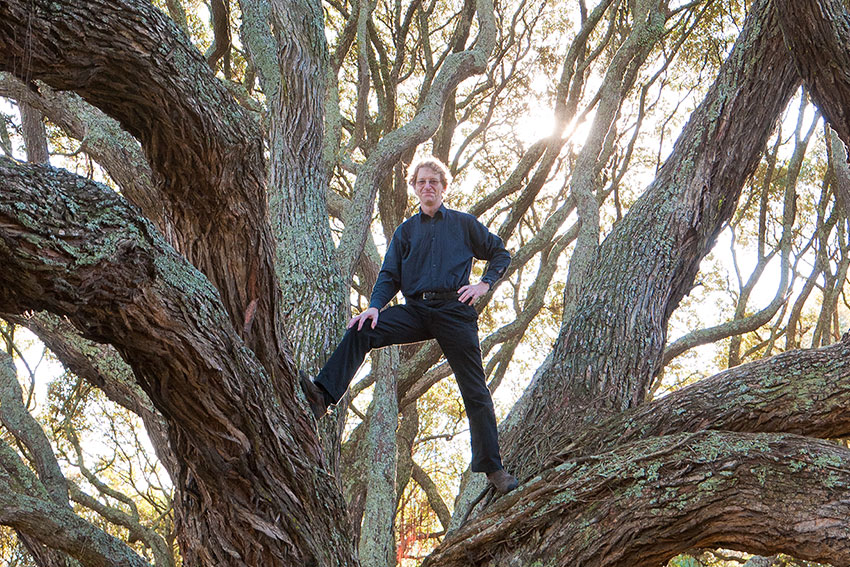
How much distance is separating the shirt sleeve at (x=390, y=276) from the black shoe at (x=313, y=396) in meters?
0.69

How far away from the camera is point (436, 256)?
13.2ft

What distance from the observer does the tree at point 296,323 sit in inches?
87.5

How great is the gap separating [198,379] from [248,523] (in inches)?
21.1

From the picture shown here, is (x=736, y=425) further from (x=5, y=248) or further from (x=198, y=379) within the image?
(x=5, y=248)

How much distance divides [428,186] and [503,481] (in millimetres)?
1529

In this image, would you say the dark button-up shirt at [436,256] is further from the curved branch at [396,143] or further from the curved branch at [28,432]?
the curved branch at [28,432]

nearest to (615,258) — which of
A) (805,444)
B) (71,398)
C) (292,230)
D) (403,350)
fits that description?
(805,444)

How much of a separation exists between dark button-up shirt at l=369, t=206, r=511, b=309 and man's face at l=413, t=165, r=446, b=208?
0.32 ft

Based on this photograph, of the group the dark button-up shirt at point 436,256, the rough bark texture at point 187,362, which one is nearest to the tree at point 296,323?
the rough bark texture at point 187,362

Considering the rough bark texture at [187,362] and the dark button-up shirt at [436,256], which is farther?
the dark button-up shirt at [436,256]

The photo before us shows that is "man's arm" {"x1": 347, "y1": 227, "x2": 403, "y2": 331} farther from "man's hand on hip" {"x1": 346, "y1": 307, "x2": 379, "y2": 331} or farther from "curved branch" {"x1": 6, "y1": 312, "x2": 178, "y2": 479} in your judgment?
"curved branch" {"x1": 6, "y1": 312, "x2": 178, "y2": 479}

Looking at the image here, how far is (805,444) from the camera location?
3121 mm

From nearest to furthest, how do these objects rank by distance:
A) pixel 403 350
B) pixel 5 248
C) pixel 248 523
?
pixel 5 248
pixel 248 523
pixel 403 350

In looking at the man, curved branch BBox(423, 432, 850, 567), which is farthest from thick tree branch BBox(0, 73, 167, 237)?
curved branch BBox(423, 432, 850, 567)
